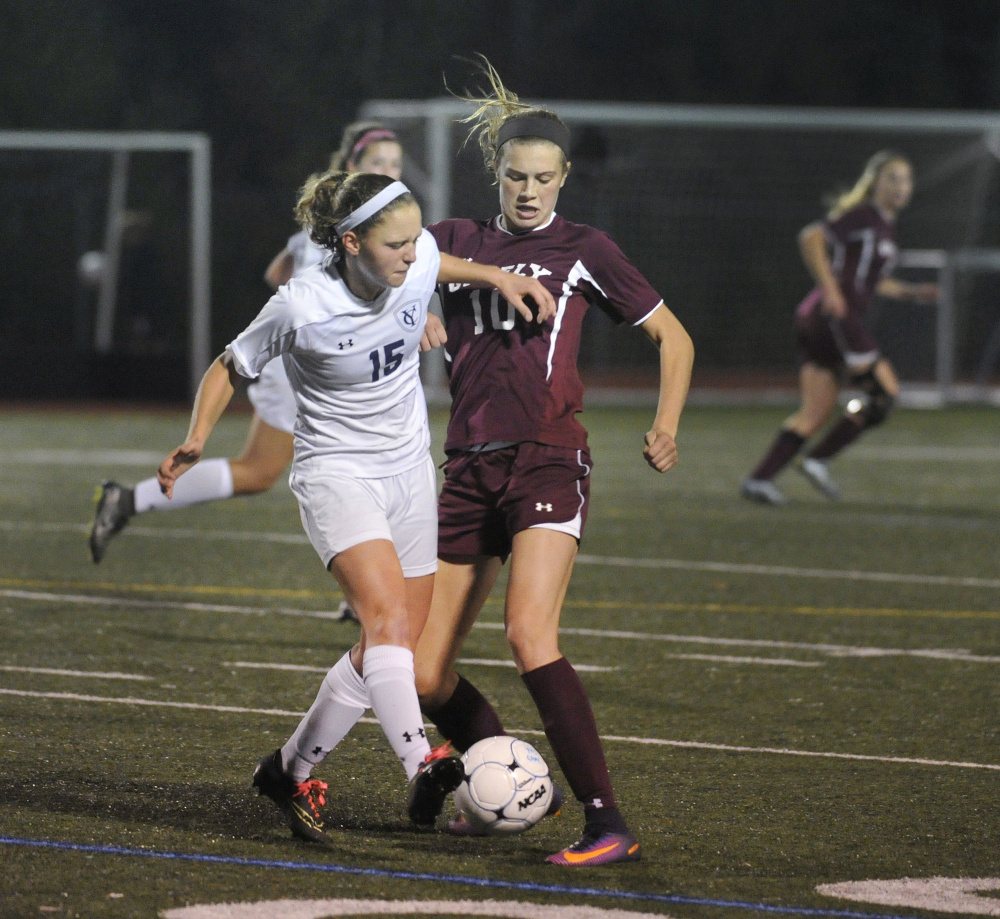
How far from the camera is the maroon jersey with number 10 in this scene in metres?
4.43

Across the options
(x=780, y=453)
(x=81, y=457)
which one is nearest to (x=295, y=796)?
(x=780, y=453)

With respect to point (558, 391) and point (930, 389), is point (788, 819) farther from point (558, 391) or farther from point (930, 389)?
point (930, 389)

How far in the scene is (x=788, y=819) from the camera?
4.46 metres

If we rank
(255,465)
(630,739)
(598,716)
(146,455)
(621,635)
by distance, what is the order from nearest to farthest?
(630,739), (598,716), (621,635), (255,465), (146,455)

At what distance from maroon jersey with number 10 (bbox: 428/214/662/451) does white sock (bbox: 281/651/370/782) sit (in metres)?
0.65

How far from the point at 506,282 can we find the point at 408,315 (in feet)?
0.82

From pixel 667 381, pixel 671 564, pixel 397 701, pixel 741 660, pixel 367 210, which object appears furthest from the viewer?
pixel 671 564

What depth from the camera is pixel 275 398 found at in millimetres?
7691

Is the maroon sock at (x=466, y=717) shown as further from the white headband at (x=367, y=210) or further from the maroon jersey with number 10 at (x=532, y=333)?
the white headband at (x=367, y=210)

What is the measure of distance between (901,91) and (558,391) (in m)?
29.7

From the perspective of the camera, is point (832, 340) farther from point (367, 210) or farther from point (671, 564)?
point (367, 210)

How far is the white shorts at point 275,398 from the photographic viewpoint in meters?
7.62

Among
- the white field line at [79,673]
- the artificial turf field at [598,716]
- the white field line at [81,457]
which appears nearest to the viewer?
the artificial turf field at [598,716]

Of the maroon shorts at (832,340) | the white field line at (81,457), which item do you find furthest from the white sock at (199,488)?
the white field line at (81,457)
